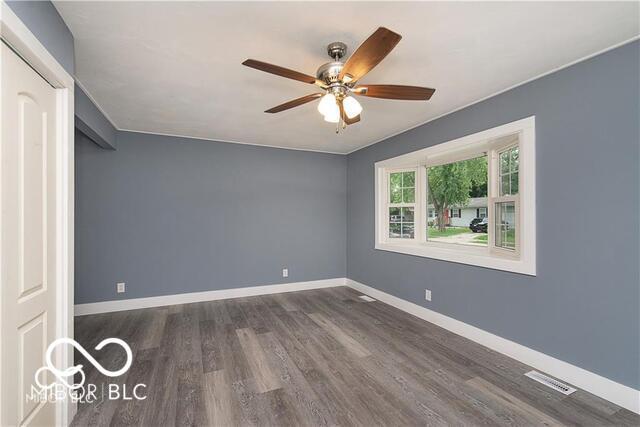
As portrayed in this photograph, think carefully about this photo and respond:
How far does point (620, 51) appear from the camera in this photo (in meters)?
1.97

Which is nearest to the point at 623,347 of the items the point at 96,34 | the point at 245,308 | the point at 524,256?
the point at 524,256

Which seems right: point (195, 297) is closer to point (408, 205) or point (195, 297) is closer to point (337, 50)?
point (408, 205)

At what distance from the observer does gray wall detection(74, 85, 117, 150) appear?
2596 mm

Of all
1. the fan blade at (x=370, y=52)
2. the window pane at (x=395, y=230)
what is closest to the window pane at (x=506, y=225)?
the window pane at (x=395, y=230)

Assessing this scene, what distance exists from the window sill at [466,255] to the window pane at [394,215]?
39cm

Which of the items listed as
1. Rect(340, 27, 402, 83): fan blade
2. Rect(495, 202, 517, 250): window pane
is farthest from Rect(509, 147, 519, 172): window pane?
Rect(340, 27, 402, 83): fan blade

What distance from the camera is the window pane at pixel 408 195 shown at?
4.36 metres

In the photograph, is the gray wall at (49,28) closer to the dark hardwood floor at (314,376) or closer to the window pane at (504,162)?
the dark hardwood floor at (314,376)

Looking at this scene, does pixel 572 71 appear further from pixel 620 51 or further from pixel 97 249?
pixel 97 249

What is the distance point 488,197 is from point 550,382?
1786 millimetres

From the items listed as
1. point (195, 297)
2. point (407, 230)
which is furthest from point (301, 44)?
point (195, 297)

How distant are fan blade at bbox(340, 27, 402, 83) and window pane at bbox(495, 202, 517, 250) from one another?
219 cm

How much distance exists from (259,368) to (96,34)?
2.73 metres

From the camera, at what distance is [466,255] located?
312 cm
